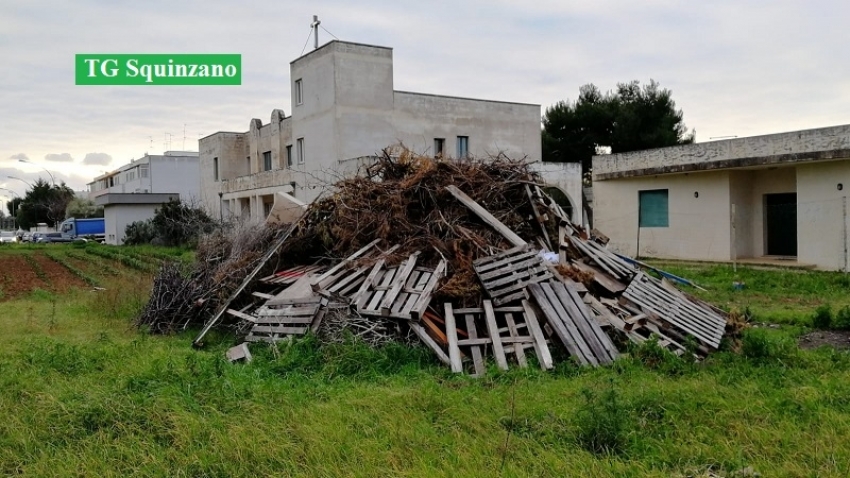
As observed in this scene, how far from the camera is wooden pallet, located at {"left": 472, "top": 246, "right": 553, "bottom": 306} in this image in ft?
24.1

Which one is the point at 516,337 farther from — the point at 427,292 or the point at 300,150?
the point at 300,150

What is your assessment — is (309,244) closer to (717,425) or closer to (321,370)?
(321,370)

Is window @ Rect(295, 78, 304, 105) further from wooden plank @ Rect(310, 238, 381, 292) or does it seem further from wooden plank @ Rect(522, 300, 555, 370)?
wooden plank @ Rect(522, 300, 555, 370)

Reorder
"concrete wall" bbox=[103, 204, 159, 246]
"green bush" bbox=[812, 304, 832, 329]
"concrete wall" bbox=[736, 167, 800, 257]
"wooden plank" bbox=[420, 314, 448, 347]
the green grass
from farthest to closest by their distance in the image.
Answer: "concrete wall" bbox=[103, 204, 159, 246]
"concrete wall" bbox=[736, 167, 800, 257]
the green grass
"green bush" bbox=[812, 304, 832, 329]
"wooden plank" bbox=[420, 314, 448, 347]

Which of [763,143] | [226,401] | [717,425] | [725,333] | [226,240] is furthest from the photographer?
[763,143]

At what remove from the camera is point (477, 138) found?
30531 millimetres

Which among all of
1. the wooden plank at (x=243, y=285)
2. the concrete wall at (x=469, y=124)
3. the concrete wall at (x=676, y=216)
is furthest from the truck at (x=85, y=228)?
the wooden plank at (x=243, y=285)

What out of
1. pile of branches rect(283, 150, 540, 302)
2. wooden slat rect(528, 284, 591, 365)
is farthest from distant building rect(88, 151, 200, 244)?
wooden slat rect(528, 284, 591, 365)

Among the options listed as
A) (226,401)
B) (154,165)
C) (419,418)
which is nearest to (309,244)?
(226,401)

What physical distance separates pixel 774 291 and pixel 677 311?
18.7 ft

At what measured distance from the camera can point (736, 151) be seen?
1855cm

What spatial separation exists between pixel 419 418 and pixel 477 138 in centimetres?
2637

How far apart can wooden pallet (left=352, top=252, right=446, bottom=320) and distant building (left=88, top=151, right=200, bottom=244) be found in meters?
27.8

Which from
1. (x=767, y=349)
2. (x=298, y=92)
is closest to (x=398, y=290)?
(x=767, y=349)
